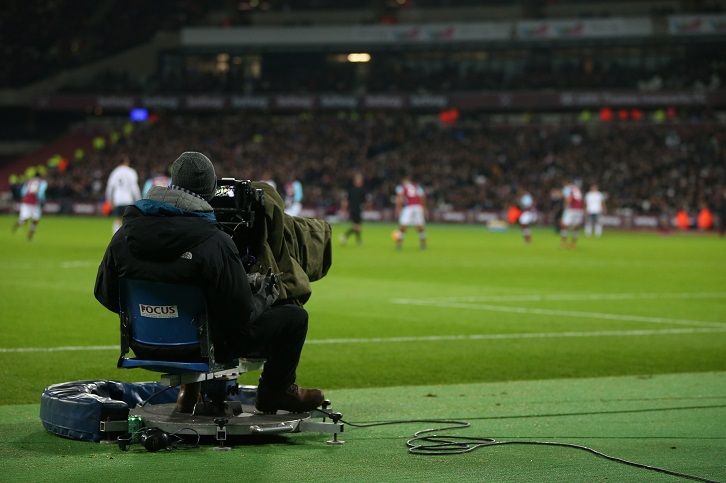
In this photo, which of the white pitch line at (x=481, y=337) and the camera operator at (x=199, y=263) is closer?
the camera operator at (x=199, y=263)

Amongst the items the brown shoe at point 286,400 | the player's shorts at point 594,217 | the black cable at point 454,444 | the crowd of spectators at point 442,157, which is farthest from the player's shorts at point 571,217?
the brown shoe at point 286,400

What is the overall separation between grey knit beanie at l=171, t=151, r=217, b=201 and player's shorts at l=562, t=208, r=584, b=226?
3098 cm

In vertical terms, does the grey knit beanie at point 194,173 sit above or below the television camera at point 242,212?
above

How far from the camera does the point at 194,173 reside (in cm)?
680

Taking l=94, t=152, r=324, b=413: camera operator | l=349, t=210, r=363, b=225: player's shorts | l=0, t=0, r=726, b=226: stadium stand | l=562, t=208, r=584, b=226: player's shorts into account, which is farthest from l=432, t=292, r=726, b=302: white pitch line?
l=0, t=0, r=726, b=226: stadium stand

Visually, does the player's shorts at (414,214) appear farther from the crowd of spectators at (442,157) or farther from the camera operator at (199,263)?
the camera operator at (199,263)

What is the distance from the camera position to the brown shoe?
746 cm

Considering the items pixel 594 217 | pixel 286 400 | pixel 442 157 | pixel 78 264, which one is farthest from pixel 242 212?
pixel 442 157

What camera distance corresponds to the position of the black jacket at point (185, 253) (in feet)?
21.5

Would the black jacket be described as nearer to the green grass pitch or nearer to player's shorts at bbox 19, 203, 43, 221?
the green grass pitch

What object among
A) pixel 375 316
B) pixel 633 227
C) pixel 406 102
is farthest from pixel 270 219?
pixel 406 102

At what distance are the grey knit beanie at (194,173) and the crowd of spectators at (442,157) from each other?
4840 centimetres

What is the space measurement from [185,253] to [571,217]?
3178cm

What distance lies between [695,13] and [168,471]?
206 ft
